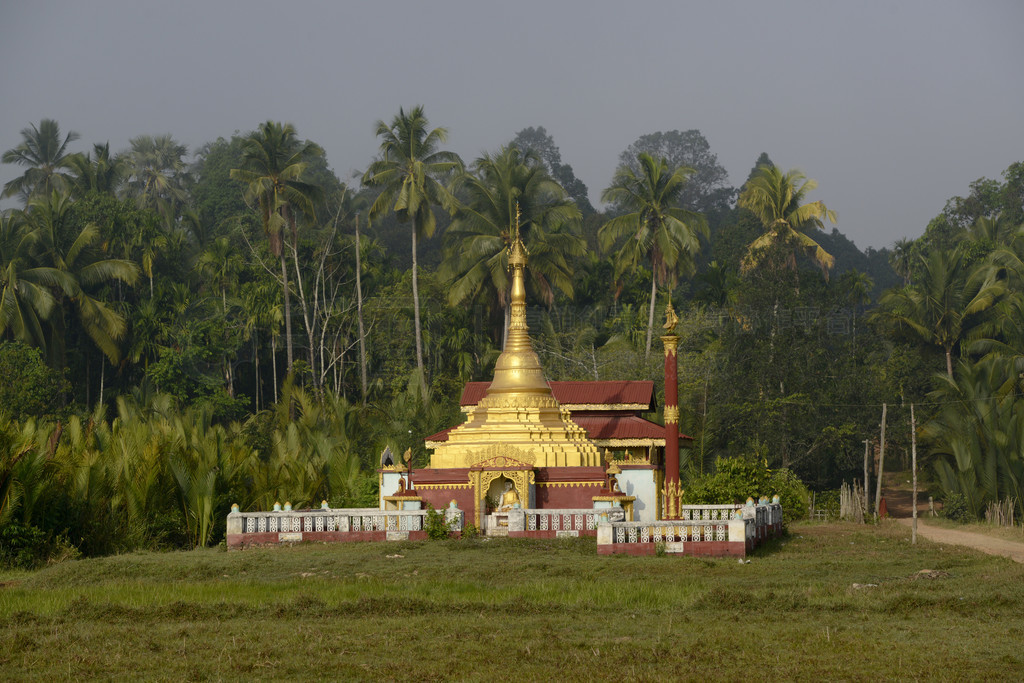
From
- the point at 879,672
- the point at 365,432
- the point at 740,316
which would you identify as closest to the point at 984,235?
the point at 740,316

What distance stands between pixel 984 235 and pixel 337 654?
190 feet

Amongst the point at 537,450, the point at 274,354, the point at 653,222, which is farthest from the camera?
the point at 274,354

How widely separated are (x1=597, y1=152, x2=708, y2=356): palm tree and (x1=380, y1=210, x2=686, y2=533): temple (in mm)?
18848

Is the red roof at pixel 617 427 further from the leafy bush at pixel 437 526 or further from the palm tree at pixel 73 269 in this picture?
the palm tree at pixel 73 269

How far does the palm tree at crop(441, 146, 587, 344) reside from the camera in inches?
2224

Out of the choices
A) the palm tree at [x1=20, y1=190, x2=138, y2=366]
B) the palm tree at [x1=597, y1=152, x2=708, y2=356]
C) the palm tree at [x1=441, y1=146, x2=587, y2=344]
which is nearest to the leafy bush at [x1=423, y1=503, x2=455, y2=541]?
the palm tree at [x1=441, y1=146, x2=587, y2=344]

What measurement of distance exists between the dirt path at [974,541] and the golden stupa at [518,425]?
9.69m

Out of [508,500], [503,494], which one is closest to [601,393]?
[503,494]

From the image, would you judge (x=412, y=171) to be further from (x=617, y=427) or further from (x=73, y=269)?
(x=617, y=427)

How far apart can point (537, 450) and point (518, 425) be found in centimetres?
128

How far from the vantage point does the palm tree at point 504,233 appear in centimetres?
5650

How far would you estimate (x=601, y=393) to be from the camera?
3822 cm

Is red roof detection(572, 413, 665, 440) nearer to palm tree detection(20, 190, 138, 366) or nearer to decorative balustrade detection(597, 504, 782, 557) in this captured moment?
decorative balustrade detection(597, 504, 782, 557)

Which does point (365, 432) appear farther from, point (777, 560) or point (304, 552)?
point (777, 560)
